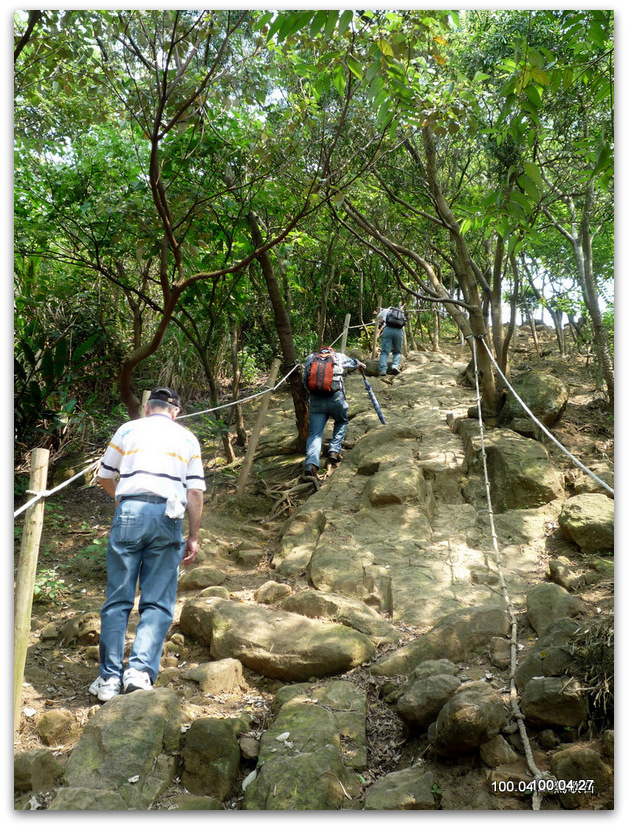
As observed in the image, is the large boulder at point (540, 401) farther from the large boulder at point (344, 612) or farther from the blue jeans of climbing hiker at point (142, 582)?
the blue jeans of climbing hiker at point (142, 582)

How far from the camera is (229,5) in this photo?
3.33 metres

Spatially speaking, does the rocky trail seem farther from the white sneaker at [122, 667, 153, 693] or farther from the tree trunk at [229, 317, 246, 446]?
the tree trunk at [229, 317, 246, 446]

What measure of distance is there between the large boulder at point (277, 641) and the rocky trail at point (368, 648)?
0.6 inches

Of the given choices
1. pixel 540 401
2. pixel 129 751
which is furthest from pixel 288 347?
Answer: pixel 129 751

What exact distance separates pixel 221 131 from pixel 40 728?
19.3 feet

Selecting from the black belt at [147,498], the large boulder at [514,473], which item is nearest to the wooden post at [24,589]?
the black belt at [147,498]

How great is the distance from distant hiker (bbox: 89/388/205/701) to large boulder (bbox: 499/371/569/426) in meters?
4.95

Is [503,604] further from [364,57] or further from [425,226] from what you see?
[425,226]

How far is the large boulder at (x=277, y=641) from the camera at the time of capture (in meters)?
3.54

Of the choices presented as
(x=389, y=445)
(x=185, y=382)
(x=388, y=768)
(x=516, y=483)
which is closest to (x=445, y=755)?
(x=388, y=768)

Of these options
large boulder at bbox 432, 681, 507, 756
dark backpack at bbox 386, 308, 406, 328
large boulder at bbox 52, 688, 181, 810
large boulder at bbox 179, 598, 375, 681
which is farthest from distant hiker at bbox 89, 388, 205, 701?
dark backpack at bbox 386, 308, 406, 328

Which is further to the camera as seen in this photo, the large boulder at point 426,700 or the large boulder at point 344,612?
the large boulder at point 344,612

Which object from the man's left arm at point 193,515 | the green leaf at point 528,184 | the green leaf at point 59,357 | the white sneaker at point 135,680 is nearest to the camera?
the green leaf at point 528,184

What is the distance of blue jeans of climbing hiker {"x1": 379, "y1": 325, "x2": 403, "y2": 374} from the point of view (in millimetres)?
10820
